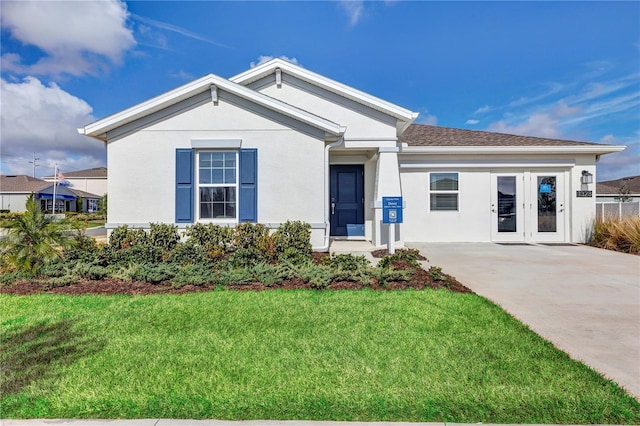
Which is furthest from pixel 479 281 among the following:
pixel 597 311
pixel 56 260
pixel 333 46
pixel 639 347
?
pixel 333 46

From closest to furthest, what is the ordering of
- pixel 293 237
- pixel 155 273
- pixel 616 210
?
pixel 155 273 → pixel 293 237 → pixel 616 210

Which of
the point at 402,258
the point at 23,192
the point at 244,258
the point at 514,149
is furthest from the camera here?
the point at 23,192

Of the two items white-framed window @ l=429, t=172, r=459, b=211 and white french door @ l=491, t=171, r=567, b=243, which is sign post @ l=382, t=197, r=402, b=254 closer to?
white-framed window @ l=429, t=172, r=459, b=211

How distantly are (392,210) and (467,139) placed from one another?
542 cm

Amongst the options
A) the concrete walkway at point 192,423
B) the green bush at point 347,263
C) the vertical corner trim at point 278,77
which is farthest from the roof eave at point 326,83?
the concrete walkway at point 192,423

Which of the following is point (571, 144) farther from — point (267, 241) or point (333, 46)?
point (267, 241)

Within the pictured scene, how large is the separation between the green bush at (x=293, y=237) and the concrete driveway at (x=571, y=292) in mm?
2978

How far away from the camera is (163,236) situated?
820 centimetres

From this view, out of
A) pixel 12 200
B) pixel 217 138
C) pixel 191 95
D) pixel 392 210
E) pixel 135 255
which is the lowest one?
pixel 135 255

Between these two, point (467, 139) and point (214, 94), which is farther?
point (467, 139)

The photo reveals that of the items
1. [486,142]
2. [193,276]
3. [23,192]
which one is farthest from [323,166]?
[23,192]

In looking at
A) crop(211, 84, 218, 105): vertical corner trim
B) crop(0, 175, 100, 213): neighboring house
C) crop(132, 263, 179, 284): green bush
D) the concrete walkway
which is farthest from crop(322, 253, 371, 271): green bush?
crop(0, 175, 100, 213): neighboring house

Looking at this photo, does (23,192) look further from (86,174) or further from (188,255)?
(188,255)

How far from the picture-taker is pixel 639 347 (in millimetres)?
3568
